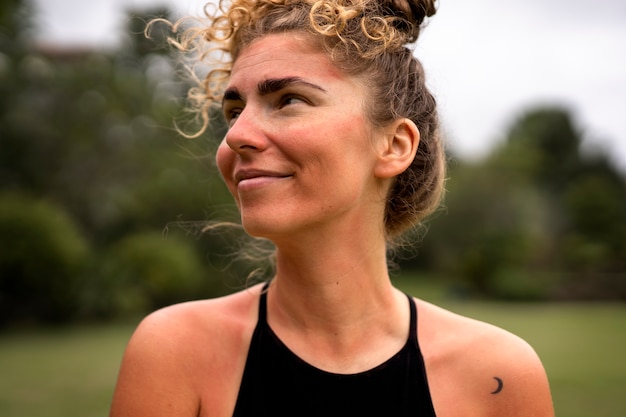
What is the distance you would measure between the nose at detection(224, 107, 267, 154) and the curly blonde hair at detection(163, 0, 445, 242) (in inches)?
14.5

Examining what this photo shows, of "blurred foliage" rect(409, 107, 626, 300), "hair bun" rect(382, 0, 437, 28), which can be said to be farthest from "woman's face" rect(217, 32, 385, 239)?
"blurred foliage" rect(409, 107, 626, 300)

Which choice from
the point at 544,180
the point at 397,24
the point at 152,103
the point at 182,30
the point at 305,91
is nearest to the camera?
the point at 305,91

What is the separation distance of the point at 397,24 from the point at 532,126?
6163 cm

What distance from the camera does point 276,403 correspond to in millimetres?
2676

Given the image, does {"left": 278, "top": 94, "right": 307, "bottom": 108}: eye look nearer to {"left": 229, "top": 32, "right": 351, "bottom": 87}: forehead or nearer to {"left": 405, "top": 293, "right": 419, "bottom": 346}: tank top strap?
{"left": 229, "top": 32, "right": 351, "bottom": 87}: forehead

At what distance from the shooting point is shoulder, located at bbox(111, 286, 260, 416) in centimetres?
262

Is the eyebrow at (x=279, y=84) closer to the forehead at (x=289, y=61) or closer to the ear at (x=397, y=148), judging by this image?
the forehead at (x=289, y=61)

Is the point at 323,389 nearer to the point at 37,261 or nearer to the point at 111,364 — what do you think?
the point at 111,364

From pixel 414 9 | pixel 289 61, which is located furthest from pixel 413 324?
pixel 414 9

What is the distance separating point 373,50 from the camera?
272 centimetres

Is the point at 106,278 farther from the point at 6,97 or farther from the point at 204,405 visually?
the point at 204,405

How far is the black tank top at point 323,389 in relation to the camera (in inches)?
105

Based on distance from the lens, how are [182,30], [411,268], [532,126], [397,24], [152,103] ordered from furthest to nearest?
[532,126] → [411,268] → [152,103] → [182,30] → [397,24]

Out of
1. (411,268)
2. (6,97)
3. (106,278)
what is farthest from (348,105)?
(411,268)
